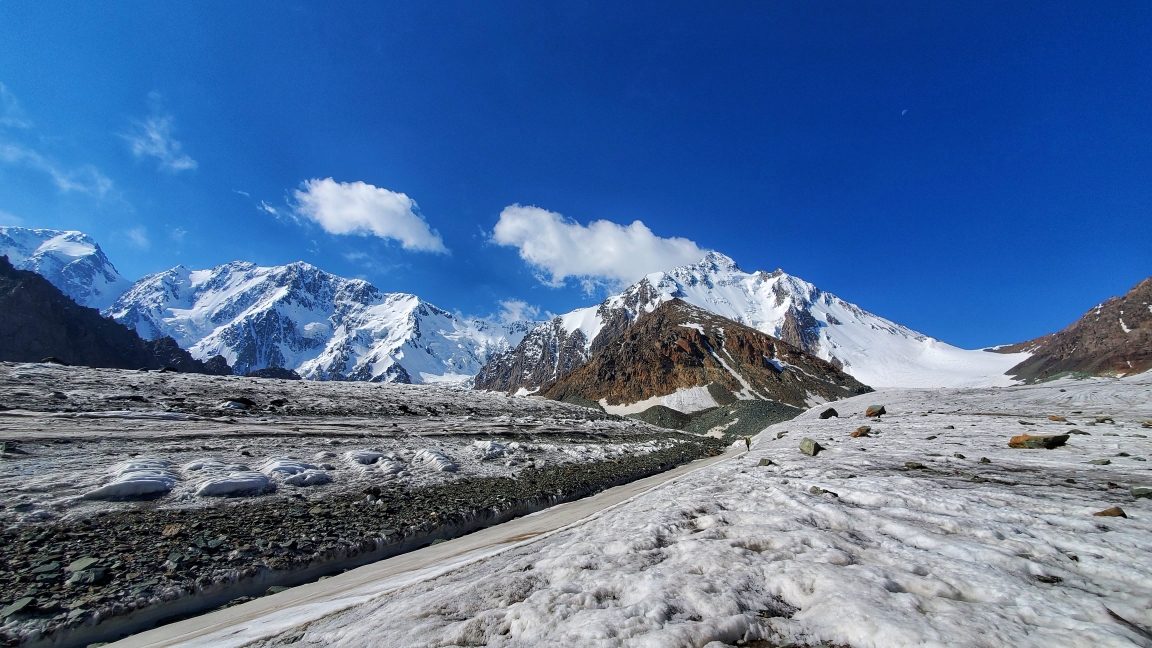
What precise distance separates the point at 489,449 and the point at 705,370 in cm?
12196

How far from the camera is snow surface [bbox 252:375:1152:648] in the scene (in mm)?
3379

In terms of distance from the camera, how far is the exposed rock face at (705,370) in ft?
415

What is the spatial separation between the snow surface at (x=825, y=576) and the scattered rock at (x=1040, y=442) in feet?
7.58

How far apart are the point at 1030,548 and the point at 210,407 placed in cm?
3103

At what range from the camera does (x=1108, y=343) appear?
147375mm

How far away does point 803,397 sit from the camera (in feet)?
399

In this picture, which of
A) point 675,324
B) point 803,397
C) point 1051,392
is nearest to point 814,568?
point 1051,392

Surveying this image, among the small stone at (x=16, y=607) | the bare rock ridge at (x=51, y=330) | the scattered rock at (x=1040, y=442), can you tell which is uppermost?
the bare rock ridge at (x=51, y=330)

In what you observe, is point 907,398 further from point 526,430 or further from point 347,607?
point 347,607

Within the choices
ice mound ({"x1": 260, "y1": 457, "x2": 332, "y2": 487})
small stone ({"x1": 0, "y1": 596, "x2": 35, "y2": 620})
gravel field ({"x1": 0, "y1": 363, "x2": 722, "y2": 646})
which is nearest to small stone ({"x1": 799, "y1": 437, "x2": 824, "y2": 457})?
gravel field ({"x1": 0, "y1": 363, "x2": 722, "y2": 646})

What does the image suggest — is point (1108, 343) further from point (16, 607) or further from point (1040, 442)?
point (16, 607)

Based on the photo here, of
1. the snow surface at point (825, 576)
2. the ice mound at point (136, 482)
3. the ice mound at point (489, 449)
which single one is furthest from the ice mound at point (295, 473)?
the snow surface at point (825, 576)

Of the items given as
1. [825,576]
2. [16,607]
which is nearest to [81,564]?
[16,607]

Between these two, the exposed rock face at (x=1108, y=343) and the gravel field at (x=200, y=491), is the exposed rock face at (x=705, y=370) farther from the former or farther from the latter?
the gravel field at (x=200, y=491)
